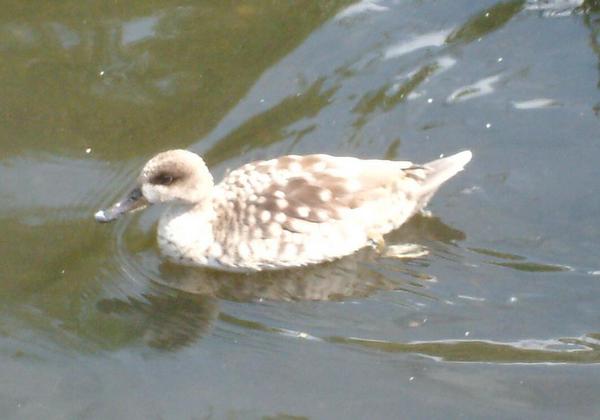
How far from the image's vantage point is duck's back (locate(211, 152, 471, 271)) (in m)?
7.50

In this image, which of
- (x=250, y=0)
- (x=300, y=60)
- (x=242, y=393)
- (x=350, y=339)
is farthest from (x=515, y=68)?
(x=242, y=393)

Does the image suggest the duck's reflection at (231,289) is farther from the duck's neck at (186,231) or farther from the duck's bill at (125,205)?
the duck's bill at (125,205)

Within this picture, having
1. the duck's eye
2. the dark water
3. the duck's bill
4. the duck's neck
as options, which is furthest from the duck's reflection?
the duck's eye

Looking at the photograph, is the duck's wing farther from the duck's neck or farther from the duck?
the duck's neck

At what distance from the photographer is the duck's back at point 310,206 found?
7.50 metres

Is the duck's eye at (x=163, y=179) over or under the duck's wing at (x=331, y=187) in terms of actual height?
over

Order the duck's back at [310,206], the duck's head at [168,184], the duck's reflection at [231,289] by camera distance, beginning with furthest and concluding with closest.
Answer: the duck's back at [310,206], the duck's head at [168,184], the duck's reflection at [231,289]

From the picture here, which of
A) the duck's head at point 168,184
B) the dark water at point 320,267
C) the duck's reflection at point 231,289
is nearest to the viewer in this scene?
the dark water at point 320,267

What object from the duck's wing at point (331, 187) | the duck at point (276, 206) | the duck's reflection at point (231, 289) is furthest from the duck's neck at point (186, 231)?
the duck's wing at point (331, 187)

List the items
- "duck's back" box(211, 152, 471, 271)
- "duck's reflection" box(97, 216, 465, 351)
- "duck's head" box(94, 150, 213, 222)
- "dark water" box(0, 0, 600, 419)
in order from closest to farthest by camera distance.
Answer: "dark water" box(0, 0, 600, 419), "duck's reflection" box(97, 216, 465, 351), "duck's head" box(94, 150, 213, 222), "duck's back" box(211, 152, 471, 271)

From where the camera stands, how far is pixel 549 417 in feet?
20.8

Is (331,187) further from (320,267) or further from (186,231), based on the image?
(186,231)

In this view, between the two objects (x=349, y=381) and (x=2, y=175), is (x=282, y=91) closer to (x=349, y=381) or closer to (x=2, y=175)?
(x=2, y=175)

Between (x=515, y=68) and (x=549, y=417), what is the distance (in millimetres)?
3472
